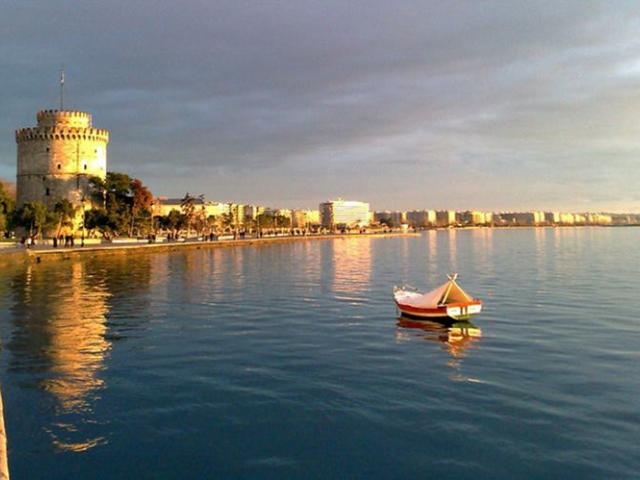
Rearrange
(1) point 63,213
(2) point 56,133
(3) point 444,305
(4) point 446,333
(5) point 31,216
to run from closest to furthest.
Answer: (4) point 446,333 → (3) point 444,305 → (5) point 31,216 → (1) point 63,213 → (2) point 56,133

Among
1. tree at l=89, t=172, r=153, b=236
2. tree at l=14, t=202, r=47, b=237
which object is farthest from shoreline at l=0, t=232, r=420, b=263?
tree at l=89, t=172, r=153, b=236

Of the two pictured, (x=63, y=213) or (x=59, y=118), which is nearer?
(x=63, y=213)

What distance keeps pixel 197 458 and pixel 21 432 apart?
3.47 m

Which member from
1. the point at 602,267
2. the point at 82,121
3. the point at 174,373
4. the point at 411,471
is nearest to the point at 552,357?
the point at 411,471

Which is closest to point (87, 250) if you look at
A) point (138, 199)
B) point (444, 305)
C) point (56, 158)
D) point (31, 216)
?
point (31, 216)

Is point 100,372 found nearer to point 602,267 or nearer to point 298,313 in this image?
point 298,313

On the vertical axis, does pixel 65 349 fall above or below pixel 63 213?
below

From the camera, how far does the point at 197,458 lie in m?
8.86

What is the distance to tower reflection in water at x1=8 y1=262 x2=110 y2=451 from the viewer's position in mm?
10158

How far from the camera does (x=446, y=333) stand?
1934 cm

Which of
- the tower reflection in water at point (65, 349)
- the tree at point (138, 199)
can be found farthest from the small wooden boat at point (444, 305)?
the tree at point (138, 199)

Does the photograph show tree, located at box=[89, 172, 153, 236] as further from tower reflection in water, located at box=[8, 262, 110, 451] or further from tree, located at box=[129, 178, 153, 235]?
tower reflection in water, located at box=[8, 262, 110, 451]

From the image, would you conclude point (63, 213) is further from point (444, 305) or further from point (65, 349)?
point (444, 305)

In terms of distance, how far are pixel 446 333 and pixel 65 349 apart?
41.1ft
